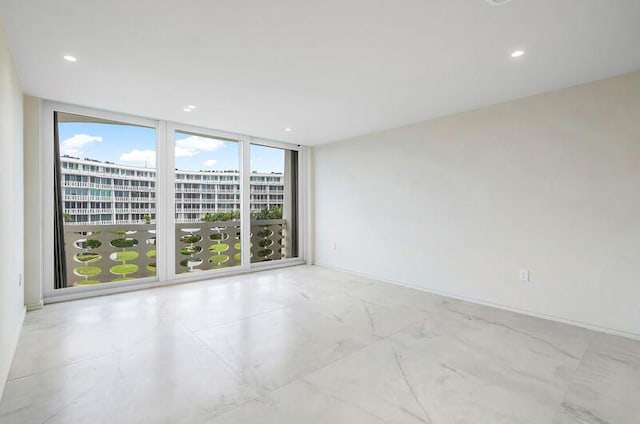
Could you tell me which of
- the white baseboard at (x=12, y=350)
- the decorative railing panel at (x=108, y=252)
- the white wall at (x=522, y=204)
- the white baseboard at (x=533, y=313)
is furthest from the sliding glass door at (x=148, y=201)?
the white baseboard at (x=533, y=313)

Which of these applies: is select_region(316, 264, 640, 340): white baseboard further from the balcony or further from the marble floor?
the balcony

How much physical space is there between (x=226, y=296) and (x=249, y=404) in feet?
7.48

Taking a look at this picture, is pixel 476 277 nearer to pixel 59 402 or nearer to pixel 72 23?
pixel 59 402

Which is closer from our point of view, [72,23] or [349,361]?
[72,23]

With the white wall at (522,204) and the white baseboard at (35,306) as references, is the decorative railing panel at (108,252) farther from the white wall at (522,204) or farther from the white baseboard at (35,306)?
the white wall at (522,204)

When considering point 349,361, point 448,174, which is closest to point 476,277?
point 448,174

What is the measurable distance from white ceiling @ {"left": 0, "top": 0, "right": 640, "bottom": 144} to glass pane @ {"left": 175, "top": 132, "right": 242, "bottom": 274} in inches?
47.8

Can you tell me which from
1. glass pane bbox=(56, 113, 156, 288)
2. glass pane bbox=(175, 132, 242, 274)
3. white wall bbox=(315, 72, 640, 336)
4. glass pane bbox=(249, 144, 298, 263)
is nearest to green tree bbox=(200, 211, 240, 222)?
glass pane bbox=(175, 132, 242, 274)

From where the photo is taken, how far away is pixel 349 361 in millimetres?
2266

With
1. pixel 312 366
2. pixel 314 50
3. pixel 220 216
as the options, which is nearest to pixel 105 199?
pixel 220 216

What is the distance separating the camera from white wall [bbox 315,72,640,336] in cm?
275

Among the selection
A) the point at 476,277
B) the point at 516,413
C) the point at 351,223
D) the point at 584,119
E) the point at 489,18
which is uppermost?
the point at 489,18

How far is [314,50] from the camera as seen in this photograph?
235cm

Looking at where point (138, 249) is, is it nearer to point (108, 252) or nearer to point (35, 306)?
point (108, 252)
